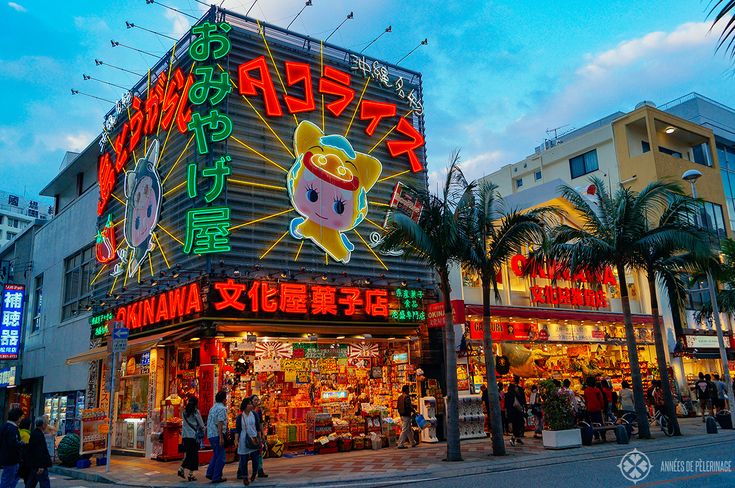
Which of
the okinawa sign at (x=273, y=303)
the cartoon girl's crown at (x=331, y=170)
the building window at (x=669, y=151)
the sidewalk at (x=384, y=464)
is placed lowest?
the sidewalk at (x=384, y=464)

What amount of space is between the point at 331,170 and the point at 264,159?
8.06 ft

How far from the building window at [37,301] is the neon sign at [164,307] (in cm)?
1378

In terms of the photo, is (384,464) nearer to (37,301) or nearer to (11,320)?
(11,320)

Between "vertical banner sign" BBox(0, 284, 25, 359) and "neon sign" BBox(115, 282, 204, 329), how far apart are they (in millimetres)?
13108

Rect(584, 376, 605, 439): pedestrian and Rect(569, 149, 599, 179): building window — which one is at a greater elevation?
Rect(569, 149, 599, 179): building window

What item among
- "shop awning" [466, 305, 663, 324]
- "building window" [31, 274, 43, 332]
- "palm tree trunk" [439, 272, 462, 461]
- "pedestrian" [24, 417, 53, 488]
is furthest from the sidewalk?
"building window" [31, 274, 43, 332]

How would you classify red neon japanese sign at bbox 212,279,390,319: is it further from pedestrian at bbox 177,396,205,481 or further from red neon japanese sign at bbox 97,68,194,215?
red neon japanese sign at bbox 97,68,194,215

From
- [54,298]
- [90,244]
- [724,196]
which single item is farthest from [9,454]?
[724,196]

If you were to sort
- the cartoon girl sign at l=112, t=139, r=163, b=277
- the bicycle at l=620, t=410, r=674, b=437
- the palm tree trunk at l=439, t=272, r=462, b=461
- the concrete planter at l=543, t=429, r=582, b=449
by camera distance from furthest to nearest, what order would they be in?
the cartoon girl sign at l=112, t=139, r=163, b=277, the bicycle at l=620, t=410, r=674, b=437, the concrete planter at l=543, t=429, r=582, b=449, the palm tree trunk at l=439, t=272, r=462, b=461

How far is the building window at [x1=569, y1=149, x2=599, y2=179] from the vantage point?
3516 cm

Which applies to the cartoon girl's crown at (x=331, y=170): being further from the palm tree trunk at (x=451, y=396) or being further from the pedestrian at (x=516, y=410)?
the pedestrian at (x=516, y=410)

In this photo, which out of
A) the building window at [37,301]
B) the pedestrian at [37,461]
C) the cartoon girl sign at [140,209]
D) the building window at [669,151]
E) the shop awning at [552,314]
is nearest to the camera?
the pedestrian at [37,461]

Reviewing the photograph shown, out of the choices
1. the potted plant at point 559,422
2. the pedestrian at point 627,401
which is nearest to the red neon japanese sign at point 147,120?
the potted plant at point 559,422

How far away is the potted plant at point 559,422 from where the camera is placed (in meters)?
15.2
